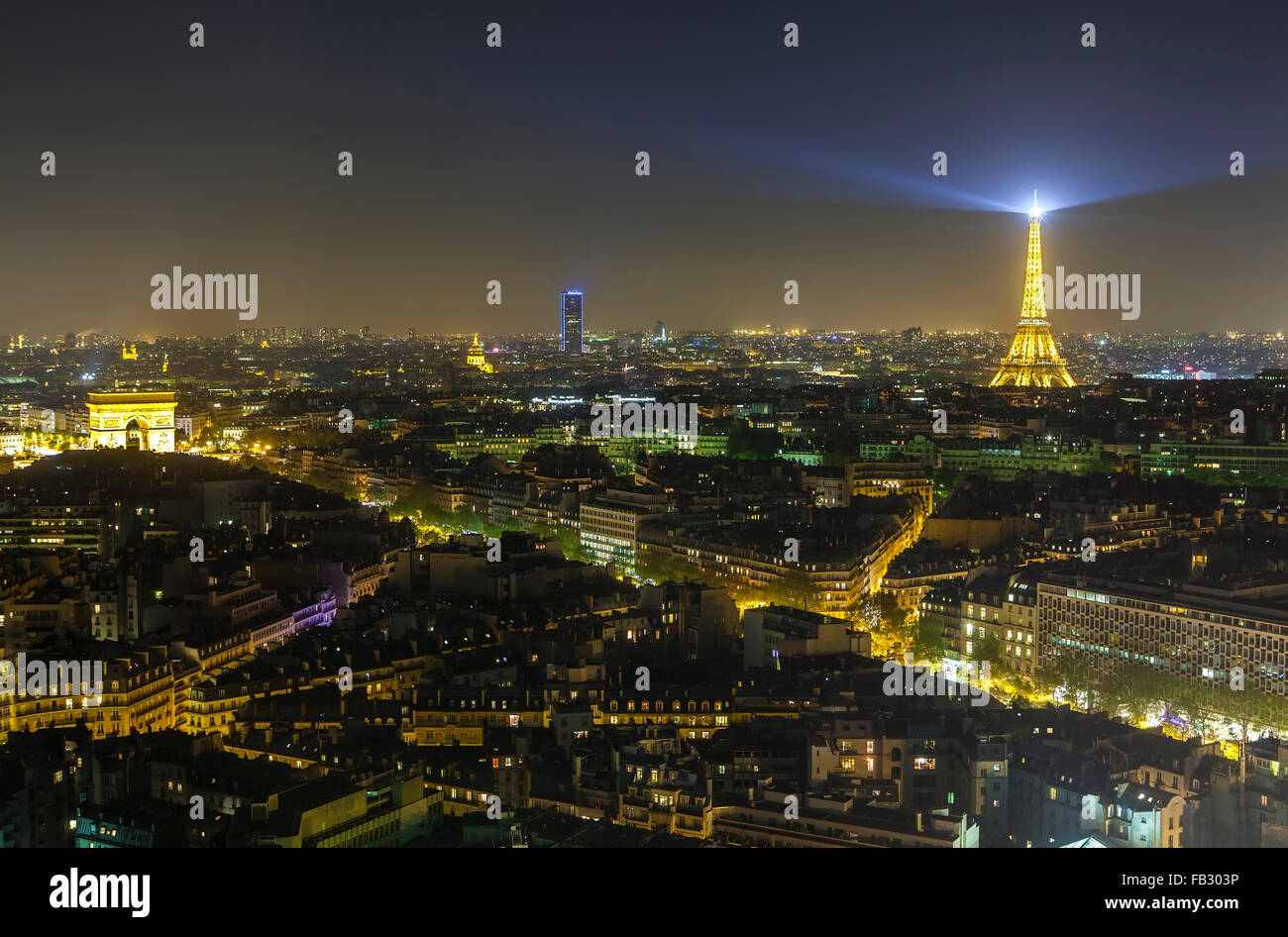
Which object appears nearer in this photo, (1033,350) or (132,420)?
(132,420)

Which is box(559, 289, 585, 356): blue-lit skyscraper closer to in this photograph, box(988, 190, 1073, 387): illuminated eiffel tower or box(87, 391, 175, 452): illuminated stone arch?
box(988, 190, 1073, 387): illuminated eiffel tower

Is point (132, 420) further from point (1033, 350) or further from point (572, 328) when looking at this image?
point (572, 328)

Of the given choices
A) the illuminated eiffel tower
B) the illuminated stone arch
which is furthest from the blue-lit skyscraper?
the illuminated stone arch

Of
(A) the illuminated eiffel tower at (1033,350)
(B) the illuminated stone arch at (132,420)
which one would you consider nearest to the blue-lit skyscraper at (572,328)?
(A) the illuminated eiffel tower at (1033,350)

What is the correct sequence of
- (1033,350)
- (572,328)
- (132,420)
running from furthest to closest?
(572,328) < (1033,350) < (132,420)

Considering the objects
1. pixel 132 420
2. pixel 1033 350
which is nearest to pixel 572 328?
pixel 1033 350

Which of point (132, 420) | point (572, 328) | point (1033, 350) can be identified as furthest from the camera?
point (572, 328)
